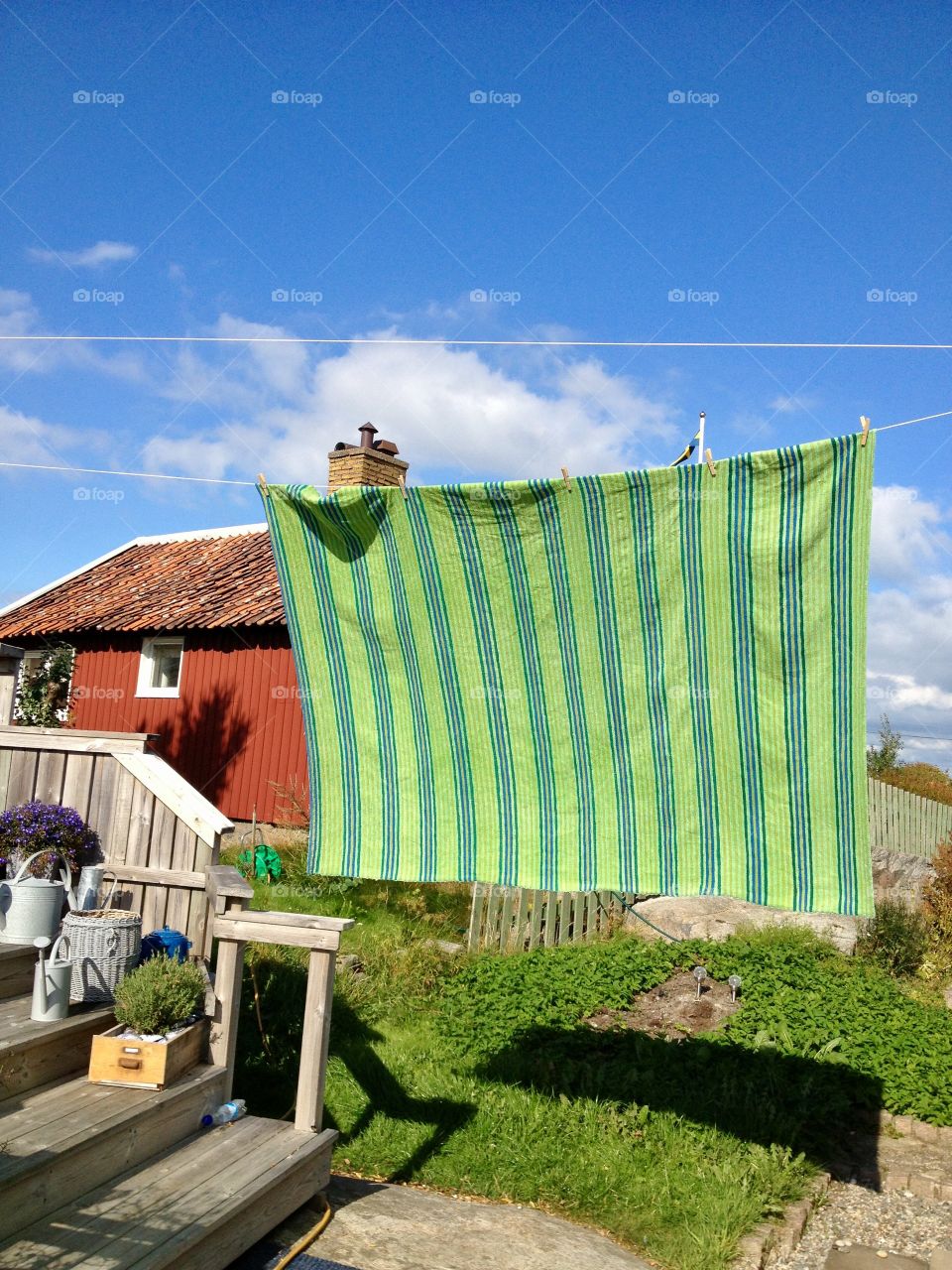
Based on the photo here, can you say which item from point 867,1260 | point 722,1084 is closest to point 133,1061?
point 867,1260

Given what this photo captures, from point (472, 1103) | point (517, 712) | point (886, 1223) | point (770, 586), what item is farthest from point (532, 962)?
point (770, 586)

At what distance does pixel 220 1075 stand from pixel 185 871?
1.16 meters

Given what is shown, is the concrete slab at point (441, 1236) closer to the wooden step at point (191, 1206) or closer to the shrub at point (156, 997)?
the wooden step at point (191, 1206)

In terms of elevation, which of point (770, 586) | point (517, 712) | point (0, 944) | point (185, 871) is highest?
point (770, 586)

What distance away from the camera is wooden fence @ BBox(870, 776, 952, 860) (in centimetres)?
1230

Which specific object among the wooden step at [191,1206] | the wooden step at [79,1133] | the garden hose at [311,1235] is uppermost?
the wooden step at [79,1133]

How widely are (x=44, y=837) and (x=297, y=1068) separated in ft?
7.43

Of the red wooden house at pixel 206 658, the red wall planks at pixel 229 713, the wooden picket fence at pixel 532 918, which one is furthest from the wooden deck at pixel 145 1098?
the red wooden house at pixel 206 658

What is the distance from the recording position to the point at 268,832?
14383 mm

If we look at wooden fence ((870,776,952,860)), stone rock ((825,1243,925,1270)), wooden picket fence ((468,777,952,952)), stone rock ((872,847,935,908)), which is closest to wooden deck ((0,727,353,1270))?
stone rock ((825,1243,925,1270))

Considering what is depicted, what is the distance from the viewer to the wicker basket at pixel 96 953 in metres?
4.92

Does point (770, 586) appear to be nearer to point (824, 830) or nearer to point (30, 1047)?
point (824, 830)

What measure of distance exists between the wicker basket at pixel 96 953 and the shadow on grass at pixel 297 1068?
141cm

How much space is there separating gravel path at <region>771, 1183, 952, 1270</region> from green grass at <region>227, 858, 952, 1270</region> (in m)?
0.22
